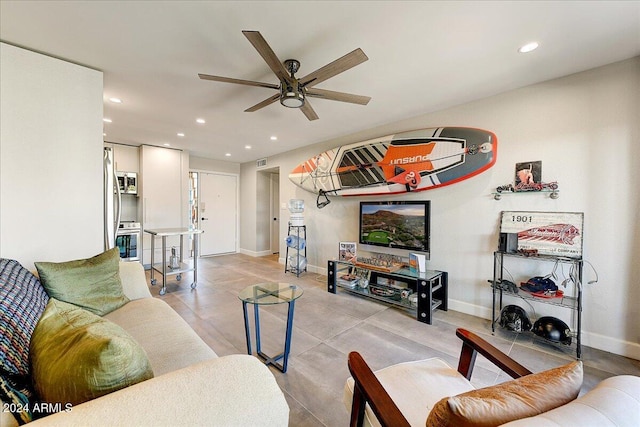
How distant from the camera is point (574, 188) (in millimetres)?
2391

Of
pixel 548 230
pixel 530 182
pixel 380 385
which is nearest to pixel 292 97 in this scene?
pixel 380 385

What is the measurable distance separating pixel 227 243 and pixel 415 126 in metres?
5.44

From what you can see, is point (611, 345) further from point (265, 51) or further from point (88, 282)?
point (88, 282)

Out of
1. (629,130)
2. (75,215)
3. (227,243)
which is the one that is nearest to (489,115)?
(629,130)

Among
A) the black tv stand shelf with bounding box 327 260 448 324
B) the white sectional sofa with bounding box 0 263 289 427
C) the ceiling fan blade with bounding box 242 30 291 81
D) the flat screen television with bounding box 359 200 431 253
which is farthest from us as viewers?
the flat screen television with bounding box 359 200 431 253

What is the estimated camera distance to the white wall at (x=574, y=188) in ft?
7.10

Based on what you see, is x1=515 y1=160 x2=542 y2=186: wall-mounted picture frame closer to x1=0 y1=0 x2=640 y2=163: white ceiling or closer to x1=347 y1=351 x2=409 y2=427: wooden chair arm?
x1=0 y1=0 x2=640 y2=163: white ceiling

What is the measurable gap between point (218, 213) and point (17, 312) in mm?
5645

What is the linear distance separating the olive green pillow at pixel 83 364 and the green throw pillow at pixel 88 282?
1031 mm

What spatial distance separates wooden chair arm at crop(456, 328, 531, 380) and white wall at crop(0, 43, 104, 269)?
10.2ft

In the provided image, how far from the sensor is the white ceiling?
162 cm

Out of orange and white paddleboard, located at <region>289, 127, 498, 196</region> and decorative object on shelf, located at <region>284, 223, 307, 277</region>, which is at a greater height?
orange and white paddleboard, located at <region>289, 127, 498, 196</region>

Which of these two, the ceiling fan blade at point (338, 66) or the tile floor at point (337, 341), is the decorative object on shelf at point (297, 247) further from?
the ceiling fan blade at point (338, 66)

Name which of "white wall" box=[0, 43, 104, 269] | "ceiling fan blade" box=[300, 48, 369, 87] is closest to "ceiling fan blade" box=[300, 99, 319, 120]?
"ceiling fan blade" box=[300, 48, 369, 87]
